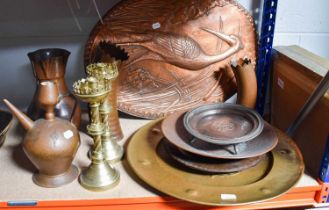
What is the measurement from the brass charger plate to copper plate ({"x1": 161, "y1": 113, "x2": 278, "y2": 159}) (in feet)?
0.16

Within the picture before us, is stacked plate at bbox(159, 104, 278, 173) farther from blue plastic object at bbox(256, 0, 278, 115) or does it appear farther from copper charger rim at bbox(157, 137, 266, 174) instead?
blue plastic object at bbox(256, 0, 278, 115)

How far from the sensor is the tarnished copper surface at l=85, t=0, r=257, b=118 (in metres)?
0.95

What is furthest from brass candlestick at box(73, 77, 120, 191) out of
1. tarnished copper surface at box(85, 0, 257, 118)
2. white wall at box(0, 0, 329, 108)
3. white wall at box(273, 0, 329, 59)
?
white wall at box(273, 0, 329, 59)

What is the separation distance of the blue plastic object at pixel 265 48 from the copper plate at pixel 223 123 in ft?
0.75

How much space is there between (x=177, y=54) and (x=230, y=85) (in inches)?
6.9

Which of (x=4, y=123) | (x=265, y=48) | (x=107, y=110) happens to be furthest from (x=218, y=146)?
(x=4, y=123)

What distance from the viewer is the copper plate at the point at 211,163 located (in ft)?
2.43

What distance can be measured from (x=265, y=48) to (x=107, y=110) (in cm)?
51

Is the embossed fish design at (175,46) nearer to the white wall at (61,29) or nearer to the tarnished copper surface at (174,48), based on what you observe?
the tarnished copper surface at (174,48)

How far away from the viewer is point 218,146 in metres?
0.74

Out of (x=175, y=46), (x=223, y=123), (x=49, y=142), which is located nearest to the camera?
(x=49, y=142)

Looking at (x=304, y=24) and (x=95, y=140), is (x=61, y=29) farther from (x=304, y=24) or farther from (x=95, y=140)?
(x=304, y=24)

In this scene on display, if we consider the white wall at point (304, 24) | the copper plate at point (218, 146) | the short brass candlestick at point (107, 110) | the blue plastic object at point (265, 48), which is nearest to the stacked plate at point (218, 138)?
the copper plate at point (218, 146)

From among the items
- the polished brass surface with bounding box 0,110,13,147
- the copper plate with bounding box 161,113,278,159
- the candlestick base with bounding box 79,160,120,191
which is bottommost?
the candlestick base with bounding box 79,160,120,191
